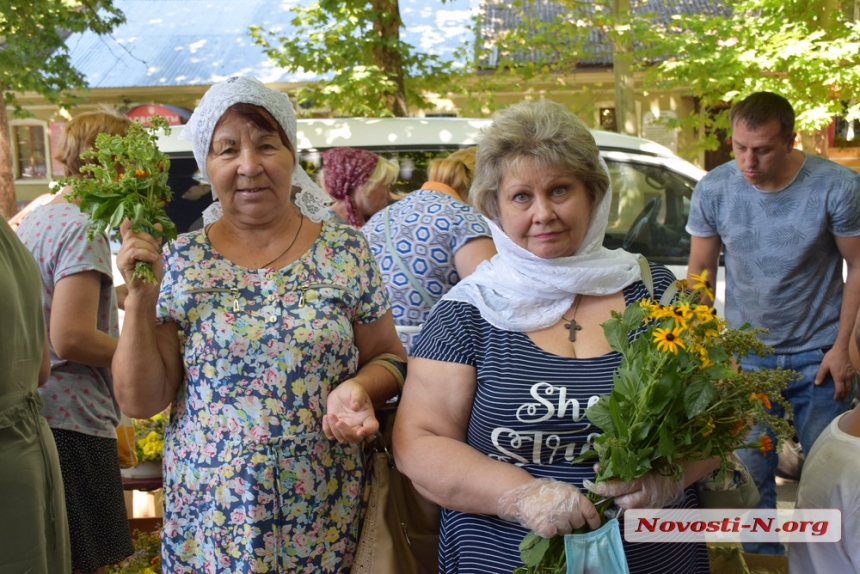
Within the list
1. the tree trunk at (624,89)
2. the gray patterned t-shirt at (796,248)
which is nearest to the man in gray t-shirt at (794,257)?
the gray patterned t-shirt at (796,248)

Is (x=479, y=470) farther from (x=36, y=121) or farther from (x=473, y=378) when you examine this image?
(x=36, y=121)

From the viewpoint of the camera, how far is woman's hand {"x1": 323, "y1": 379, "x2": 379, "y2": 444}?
2.08 metres

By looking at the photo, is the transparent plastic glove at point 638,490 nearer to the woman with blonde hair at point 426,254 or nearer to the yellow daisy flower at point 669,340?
the yellow daisy flower at point 669,340

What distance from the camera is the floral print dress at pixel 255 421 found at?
2.17 m

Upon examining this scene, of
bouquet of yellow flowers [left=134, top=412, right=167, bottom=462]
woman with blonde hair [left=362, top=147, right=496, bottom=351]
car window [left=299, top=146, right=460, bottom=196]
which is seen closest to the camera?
woman with blonde hair [left=362, top=147, right=496, bottom=351]

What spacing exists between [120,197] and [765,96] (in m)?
2.89

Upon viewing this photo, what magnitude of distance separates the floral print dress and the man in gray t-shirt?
6.63 ft

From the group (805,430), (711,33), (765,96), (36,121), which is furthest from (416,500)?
(36,121)

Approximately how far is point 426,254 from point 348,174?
1650mm

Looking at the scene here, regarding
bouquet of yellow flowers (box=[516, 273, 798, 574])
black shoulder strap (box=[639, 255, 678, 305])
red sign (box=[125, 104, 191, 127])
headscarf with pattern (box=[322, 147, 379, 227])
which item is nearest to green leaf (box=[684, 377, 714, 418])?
bouquet of yellow flowers (box=[516, 273, 798, 574])

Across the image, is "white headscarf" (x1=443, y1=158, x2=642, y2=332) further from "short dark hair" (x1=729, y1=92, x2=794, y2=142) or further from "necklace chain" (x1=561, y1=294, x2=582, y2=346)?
"short dark hair" (x1=729, y1=92, x2=794, y2=142)

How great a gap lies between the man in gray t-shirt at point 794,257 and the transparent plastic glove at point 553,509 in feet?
6.52

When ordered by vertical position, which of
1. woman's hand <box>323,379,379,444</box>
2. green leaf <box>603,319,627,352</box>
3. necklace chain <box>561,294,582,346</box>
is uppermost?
green leaf <box>603,319,627,352</box>

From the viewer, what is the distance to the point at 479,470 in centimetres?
202
